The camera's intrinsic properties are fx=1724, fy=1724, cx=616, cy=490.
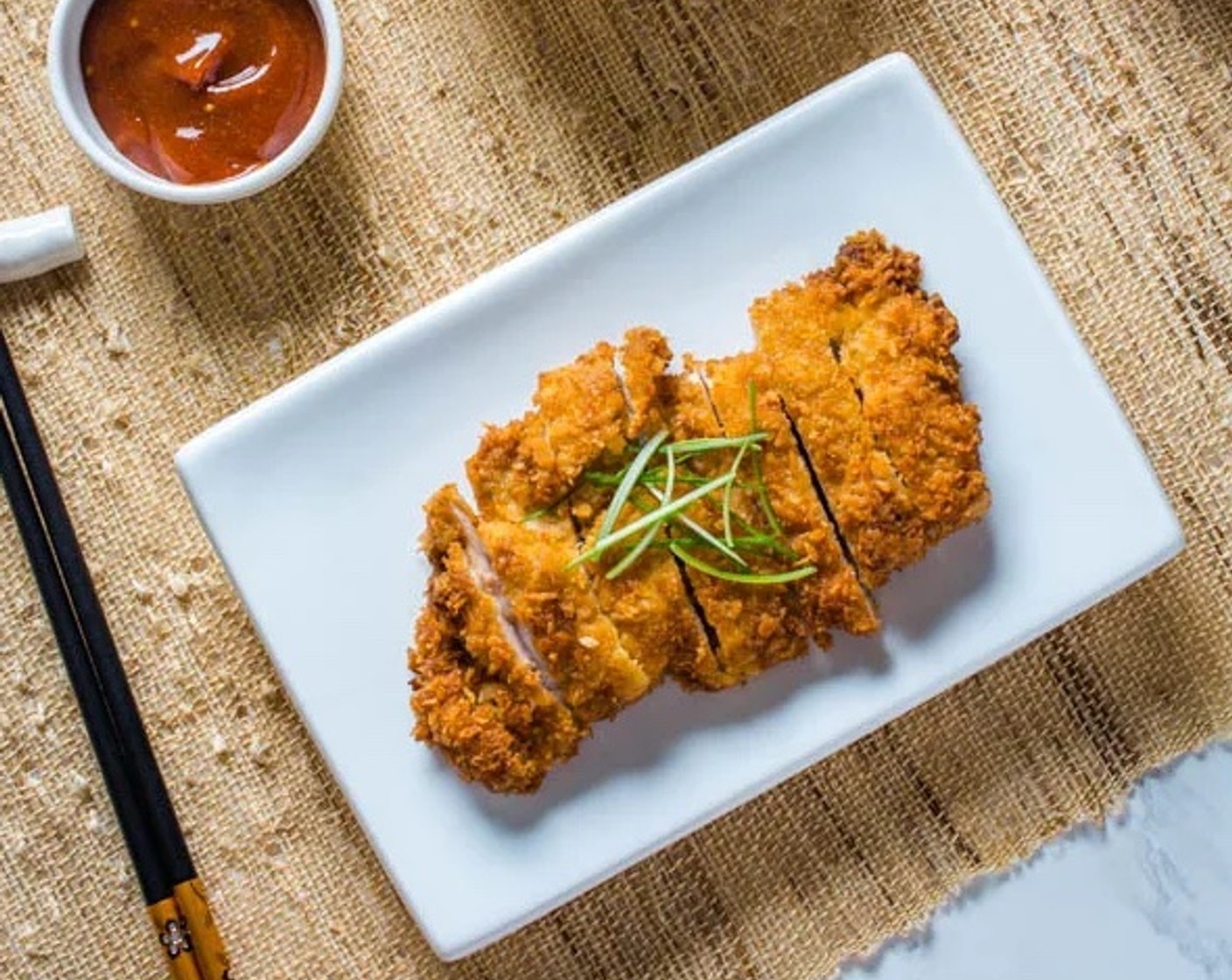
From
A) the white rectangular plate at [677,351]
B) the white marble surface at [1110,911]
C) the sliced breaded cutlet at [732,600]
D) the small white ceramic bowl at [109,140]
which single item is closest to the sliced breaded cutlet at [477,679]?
the white rectangular plate at [677,351]

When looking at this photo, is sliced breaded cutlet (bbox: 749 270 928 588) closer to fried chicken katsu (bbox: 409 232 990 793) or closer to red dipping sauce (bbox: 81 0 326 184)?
fried chicken katsu (bbox: 409 232 990 793)

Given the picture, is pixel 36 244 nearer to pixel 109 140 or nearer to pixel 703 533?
pixel 109 140

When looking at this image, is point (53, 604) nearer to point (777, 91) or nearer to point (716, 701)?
point (716, 701)

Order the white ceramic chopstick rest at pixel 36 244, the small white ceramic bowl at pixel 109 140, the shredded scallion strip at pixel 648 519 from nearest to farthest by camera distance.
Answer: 1. the shredded scallion strip at pixel 648 519
2. the small white ceramic bowl at pixel 109 140
3. the white ceramic chopstick rest at pixel 36 244

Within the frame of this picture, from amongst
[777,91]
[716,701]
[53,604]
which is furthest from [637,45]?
[53,604]

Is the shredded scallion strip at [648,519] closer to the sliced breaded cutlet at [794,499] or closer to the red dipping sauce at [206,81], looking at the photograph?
the sliced breaded cutlet at [794,499]

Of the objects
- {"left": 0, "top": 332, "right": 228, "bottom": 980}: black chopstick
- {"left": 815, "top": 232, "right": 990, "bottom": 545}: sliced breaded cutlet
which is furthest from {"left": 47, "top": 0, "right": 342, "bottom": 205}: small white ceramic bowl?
{"left": 815, "top": 232, "right": 990, "bottom": 545}: sliced breaded cutlet

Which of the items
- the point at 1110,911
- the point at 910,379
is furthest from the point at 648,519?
the point at 1110,911
